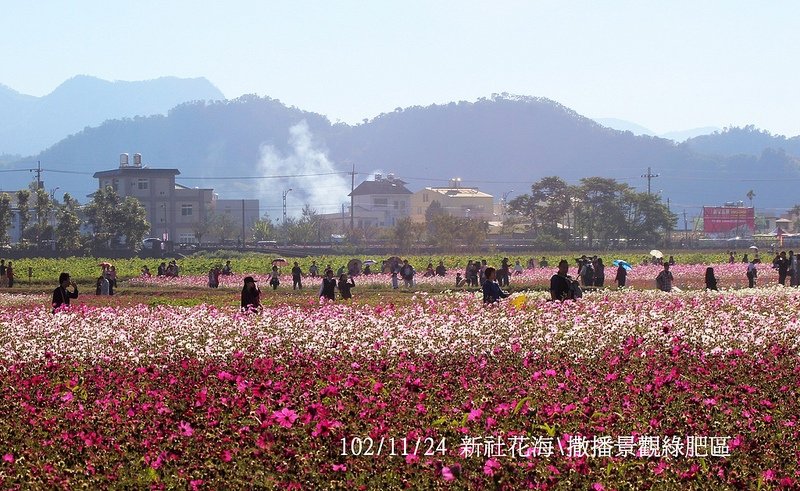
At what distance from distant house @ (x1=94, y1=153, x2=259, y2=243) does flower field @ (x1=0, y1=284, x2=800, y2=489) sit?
381ft

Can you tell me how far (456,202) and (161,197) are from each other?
52.7 m

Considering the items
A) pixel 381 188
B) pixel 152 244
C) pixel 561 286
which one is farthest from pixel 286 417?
pixel 381 188

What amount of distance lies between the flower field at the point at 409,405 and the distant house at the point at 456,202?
151320 mm

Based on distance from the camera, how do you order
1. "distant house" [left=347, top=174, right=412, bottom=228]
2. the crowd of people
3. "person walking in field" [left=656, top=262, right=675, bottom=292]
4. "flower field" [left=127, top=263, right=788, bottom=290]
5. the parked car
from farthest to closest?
"distant house" [left=347, top=174, right=412, bottom=228]
the parked car
"flower field" [left=127, top=263, right=788, bottom=290]
"person walking in field" [left=656, top=262, right=675, bottom=292]
the crowd of people

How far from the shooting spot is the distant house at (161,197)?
436 feet

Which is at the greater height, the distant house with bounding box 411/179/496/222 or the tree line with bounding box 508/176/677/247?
the distant house with bounding box 411/179/496/222

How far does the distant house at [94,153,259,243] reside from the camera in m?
133

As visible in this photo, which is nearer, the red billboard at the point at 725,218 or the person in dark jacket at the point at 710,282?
the person in dark jacket at the point at 710,282

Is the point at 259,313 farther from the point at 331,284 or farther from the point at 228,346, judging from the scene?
the point at 331,284

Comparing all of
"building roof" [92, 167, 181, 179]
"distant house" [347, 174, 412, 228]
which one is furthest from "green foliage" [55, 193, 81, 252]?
"distant house" [347, 174, 412, 228]

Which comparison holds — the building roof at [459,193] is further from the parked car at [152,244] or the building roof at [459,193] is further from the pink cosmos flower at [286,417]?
the pink cosmos flower at [286,417]

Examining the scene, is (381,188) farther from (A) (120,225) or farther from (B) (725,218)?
(A) (120,225)

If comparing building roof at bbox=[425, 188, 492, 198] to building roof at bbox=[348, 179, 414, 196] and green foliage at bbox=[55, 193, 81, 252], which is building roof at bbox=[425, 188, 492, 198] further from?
green foliage at bbox=[55, 193, 81, 252]

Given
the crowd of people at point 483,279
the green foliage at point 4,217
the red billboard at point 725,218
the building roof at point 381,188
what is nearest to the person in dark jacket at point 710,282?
the crowd of people at point 483,279
